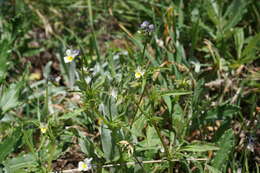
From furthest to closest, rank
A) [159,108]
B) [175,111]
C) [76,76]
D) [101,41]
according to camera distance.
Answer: [101,41]
[76,76]
[159,108]
[175,111]

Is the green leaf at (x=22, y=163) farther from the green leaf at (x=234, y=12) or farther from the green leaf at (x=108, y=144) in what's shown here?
the green leaf at (x=234, y=12)

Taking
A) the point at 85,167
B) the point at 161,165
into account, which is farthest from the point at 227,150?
the point at 85,167

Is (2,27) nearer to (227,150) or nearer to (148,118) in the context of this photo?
(148,118)

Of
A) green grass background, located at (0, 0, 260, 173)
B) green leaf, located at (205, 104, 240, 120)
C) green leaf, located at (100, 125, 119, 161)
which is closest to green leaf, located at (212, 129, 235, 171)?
green grass background, located at (0, 0, 260, 173)

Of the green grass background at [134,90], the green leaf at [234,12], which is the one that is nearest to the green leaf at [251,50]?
the green grass background at [134,90]

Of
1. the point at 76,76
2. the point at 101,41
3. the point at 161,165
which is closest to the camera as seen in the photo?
the point at 161,165

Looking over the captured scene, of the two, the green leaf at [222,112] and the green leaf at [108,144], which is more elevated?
the green leaf at [222,112]

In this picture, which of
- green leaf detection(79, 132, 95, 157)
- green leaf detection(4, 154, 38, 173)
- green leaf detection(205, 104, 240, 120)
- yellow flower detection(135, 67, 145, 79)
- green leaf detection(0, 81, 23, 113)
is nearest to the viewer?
yellow flower detection(135, 67, 145, 79)

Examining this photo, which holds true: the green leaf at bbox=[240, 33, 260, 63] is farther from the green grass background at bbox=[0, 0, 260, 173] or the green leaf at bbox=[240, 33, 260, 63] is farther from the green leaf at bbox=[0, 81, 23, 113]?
the green leaf at bbox=[0, 81, 23, 113]
